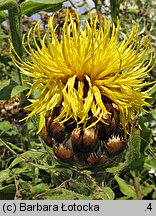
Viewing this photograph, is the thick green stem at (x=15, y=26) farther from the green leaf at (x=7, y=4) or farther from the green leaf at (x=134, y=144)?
the green leaf at (x=134, y=144)

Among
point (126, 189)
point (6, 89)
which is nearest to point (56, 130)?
point (6, 89)

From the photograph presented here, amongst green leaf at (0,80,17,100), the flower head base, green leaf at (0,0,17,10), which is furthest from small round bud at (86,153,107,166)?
green leaf at (0,0,17,10)

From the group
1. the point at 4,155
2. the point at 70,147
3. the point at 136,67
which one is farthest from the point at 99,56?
the point at 4,155

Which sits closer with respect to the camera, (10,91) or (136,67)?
(136,67)

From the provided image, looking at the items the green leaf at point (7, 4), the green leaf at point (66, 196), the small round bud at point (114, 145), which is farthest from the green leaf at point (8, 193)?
the green leaf at point (7, 4)

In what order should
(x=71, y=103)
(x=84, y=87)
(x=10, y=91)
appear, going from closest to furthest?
1. (x=71, y=103)
2. (x=84, y=87)
3. (x=10, y=91)

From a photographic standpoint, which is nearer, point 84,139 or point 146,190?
point 84,139

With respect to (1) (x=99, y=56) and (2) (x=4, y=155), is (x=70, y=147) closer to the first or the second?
(1) (x=99, y=56)

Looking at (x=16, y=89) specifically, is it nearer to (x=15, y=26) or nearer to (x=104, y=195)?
(x=15, y=26)

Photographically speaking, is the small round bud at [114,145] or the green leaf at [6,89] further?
the green leaf at [6,89]
